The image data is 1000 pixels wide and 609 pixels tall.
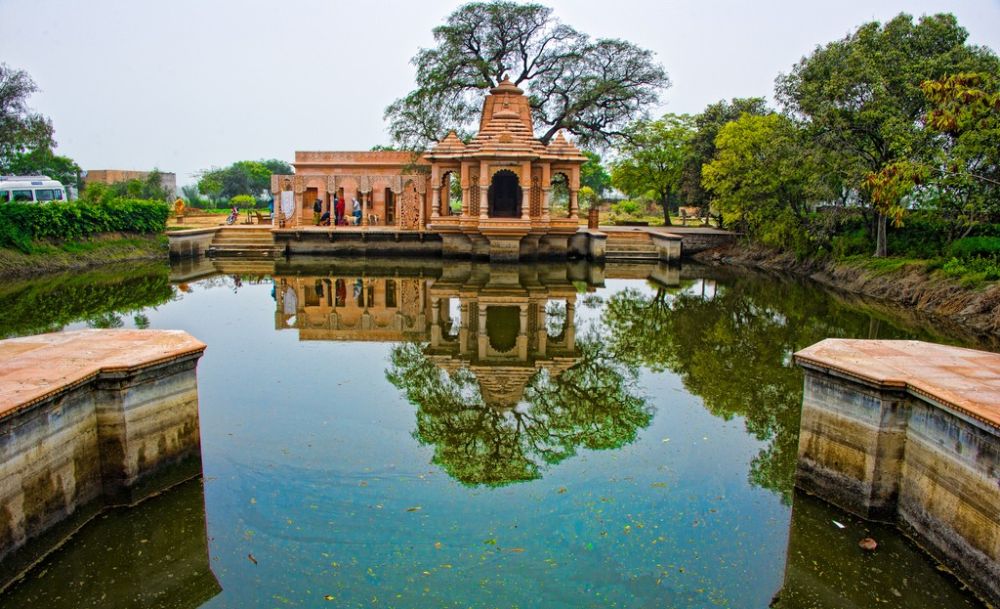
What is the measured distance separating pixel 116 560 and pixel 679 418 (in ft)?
18.5

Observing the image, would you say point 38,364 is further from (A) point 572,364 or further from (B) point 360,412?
(A) point 572,364

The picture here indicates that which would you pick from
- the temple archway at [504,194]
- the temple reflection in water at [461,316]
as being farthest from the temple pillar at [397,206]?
the temple reflection in water at [461,316]

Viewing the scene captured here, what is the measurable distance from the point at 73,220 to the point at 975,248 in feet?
82.9

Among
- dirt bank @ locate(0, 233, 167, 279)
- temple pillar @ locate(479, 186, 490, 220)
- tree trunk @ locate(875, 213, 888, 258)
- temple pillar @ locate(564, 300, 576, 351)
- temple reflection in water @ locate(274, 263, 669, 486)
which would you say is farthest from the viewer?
temple pillar @ locate(479, 186, 490, 220)

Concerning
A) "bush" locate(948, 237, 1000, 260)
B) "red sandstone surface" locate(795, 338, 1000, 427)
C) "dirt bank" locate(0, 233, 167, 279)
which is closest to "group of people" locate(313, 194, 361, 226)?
"dirt bank" locate(0, 233, 167, 279)

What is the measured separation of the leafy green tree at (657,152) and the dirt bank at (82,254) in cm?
1962

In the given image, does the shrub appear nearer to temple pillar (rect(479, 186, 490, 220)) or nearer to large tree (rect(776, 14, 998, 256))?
temple pillar (rect(479, 186, 490, 220))

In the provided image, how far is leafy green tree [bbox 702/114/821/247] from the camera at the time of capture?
63.5 ft

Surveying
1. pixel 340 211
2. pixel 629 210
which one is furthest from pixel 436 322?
pixel 629 210

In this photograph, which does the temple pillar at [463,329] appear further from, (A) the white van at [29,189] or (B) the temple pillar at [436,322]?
(A) the white van at [29,189]

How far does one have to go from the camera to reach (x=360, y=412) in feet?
25.6

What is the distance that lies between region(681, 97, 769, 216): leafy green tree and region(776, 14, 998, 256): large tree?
11.6m

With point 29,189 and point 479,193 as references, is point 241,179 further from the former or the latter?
point 479,193

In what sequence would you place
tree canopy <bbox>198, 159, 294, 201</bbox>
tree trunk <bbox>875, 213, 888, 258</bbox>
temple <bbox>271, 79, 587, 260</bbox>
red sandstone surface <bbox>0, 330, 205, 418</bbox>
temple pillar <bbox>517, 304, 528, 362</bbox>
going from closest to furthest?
1. red sandstone surface <bbox>0, 330, 205, 418</bbox>
2. temple pillar <bbox>517, 304, 528, 362</bbox>
3. tree trunk <bbox>875, 213, 888, 258</bbox>
4. temple <bbox>271, 79, 587, 260</bbox>
5. tree canopy <bbox>198, 159, 294, 201</bbox>
